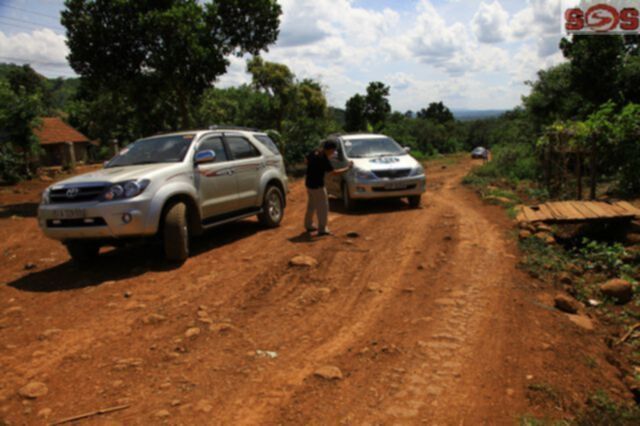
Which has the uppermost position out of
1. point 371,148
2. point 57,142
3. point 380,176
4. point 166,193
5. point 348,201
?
point 57,142

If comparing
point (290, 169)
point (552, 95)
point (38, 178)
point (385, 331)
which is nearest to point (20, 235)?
point (385, 331)

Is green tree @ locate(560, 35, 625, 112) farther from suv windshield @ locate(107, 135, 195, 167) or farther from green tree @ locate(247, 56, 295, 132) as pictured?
suv windshield @ locate(107, 135, 195, 167)

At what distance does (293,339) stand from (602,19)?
19.8 m

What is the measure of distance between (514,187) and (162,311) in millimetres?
12189

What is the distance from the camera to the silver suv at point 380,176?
34.8 feet

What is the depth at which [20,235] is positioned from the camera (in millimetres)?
9953

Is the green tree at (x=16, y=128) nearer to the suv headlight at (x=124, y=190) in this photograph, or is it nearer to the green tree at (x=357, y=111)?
the suv headlight at (x=124, y=190)

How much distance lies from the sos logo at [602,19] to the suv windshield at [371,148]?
10.8m

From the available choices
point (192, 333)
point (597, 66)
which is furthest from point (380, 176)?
point (597, 66)

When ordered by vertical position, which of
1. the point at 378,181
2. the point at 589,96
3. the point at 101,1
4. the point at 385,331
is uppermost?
the point at 101,1

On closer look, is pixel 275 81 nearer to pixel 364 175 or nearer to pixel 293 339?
pixel 364 175

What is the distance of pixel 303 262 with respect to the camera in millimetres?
6352

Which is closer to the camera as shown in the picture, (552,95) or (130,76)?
(130,76)

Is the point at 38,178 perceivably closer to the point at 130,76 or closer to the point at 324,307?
the point at 130,76
